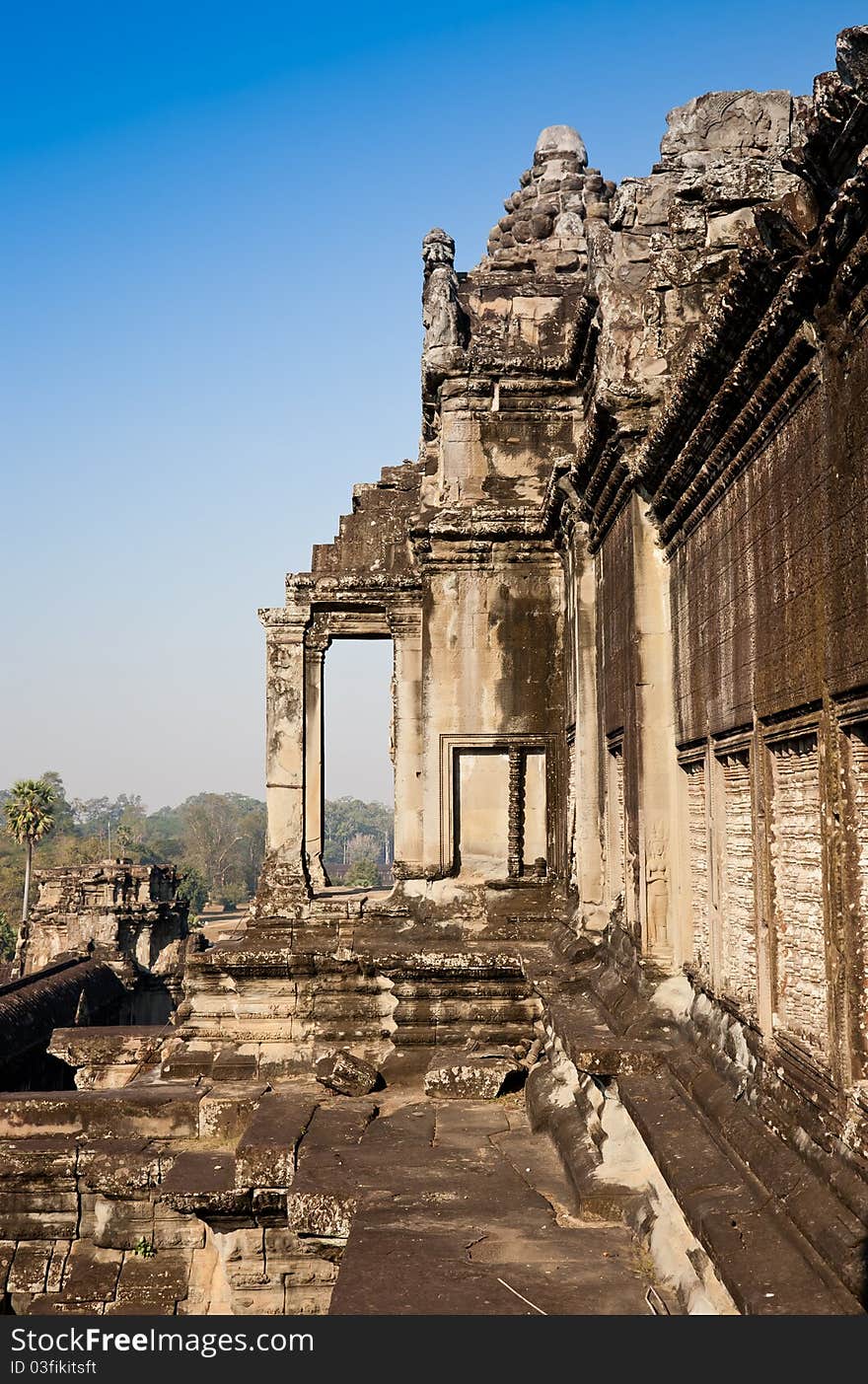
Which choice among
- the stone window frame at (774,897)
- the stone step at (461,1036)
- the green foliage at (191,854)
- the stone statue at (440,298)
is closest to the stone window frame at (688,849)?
the stone window frame at (774,897)

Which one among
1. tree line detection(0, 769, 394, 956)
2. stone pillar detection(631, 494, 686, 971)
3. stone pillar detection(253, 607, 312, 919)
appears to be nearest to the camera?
stone pillar detection(631, 494, 686, 971)

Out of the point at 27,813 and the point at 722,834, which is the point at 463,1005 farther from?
the point at 27,813

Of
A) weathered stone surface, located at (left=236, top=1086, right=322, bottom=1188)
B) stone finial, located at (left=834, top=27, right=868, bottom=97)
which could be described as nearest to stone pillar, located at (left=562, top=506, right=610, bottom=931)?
weathered stone surface, located at (left=236, top=1086, right=322, bottom=1188)

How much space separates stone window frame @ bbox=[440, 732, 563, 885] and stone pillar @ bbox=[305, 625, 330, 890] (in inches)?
98.7

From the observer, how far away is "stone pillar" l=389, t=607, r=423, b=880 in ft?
41.2

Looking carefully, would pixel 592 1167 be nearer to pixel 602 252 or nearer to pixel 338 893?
A: pixel 602 252

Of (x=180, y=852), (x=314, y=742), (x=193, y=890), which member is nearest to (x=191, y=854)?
(x=180, y=852)

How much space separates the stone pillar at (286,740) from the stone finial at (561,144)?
565cm

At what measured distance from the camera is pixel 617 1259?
4984 millimetres

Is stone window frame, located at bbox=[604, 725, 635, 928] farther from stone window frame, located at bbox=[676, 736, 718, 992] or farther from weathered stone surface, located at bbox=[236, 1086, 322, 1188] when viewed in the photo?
weathered stone surface, located at bbox=[236, 1086, 322, 1188]

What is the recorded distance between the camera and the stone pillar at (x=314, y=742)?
13625 millimetres

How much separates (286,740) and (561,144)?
7086 millimetres

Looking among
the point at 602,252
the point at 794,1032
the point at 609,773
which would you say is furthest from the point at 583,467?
the point at 794,1032
